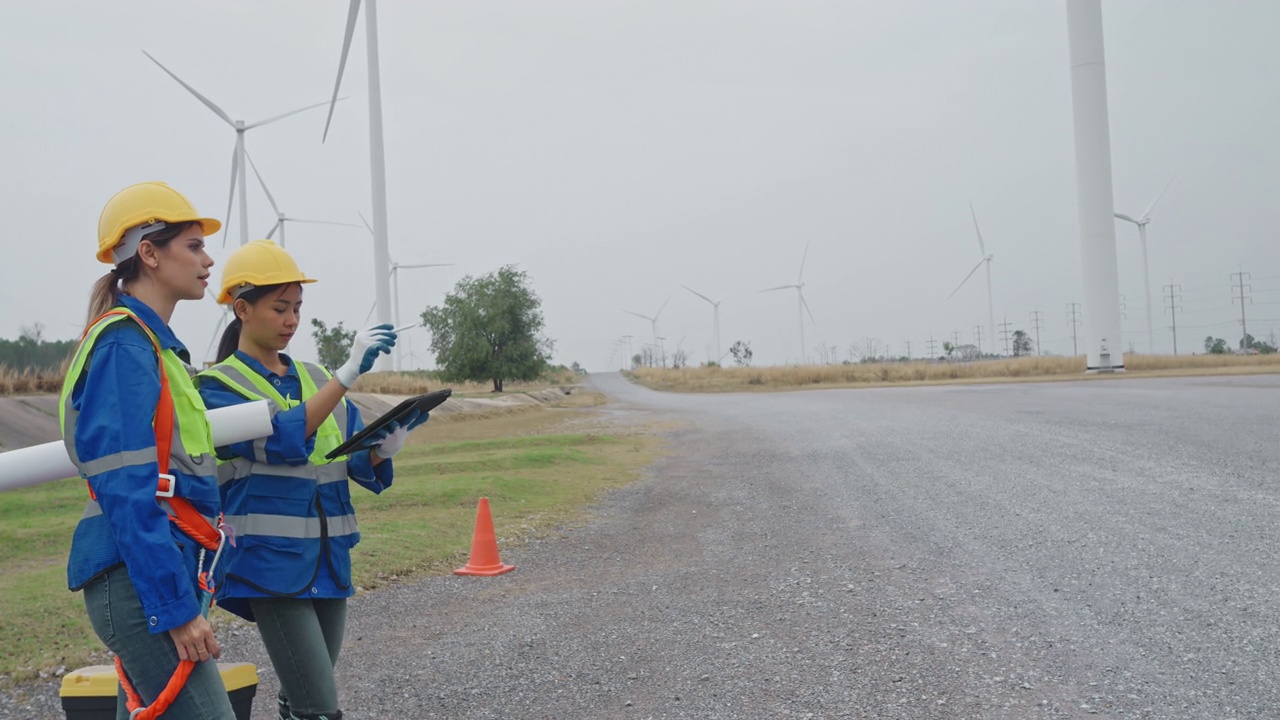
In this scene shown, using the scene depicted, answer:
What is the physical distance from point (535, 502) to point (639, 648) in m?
6.75

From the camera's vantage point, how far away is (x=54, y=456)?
3.09 meters

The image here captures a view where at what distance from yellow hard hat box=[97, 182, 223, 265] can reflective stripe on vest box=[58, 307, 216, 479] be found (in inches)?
10.4

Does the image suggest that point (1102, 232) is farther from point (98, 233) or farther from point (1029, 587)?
point (98, 233)

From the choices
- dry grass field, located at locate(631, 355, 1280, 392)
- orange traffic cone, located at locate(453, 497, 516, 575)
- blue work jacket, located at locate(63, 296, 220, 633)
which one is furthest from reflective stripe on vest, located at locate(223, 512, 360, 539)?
dry grass field, located at locate(631, 355, 1280, 392)

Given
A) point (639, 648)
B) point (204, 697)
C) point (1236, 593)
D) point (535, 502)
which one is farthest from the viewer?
point (535, 502)

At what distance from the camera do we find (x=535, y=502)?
12461 millimetres

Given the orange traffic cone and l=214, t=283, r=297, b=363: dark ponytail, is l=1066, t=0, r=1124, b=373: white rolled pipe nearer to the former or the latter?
the orange traffic cone

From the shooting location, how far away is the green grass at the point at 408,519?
6363mm

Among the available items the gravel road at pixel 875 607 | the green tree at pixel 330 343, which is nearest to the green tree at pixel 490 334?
the green tree at pixel 330 343

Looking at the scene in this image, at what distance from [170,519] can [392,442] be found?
103 centimetres

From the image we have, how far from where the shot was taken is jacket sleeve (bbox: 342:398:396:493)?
364 centimetres

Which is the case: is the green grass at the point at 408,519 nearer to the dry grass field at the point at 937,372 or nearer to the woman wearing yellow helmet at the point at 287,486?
the woman wearing yellow helmet at the point at 287,486

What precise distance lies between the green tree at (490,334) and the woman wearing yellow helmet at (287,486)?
52171mm

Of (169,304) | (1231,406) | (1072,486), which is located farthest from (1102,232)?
(169,304)
